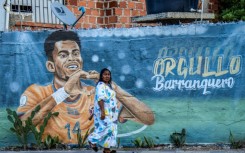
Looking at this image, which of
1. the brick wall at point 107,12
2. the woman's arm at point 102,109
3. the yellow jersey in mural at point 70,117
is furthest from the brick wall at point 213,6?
the woman's arm at point 102,109

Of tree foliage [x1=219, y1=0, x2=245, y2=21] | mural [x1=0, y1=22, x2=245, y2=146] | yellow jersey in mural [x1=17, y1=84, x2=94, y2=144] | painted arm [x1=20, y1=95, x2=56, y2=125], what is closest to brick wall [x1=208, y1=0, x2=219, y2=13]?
tree foliage [x1=219, y1=0, x2=245, y2=21]

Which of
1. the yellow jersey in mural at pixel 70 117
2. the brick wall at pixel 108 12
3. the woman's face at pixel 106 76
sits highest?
the brick wall at pixel 108 12

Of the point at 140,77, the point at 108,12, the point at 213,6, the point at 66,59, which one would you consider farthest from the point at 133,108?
the point at 213,6

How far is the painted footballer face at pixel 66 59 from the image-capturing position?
1007cm

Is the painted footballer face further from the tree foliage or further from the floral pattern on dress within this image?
the tree foliage

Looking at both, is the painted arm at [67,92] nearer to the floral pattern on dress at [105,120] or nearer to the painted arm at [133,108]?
the painted arm at [133,108]

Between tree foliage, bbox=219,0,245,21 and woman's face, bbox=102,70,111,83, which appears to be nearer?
woman's face, bbox=102,70,111,83

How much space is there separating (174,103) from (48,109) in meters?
2.24

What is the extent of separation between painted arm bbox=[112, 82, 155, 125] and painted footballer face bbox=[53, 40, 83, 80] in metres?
0.79

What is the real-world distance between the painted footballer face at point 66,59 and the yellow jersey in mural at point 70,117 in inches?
12.9

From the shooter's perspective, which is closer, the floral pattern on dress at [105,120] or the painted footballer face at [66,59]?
the floral pattern on dress at [105,120]

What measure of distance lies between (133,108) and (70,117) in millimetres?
1133

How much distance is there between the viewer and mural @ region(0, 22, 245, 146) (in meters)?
9.53

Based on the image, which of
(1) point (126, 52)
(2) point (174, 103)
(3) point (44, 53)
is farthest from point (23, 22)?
(2) point (174, 103)
